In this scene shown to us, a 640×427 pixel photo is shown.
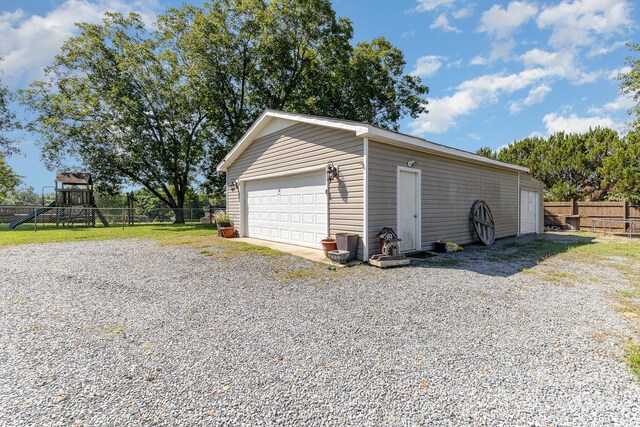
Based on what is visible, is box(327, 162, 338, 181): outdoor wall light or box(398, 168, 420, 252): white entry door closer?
box(327, 162, 338, 181): outdoor wall light

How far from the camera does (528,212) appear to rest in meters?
12.5

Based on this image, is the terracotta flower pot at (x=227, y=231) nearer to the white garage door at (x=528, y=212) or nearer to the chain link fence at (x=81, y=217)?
the chain link fence at (x=81, y=217)

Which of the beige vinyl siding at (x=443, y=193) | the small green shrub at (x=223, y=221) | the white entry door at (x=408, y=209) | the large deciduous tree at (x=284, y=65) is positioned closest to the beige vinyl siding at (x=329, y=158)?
the beige vinyl siding at (x=443, y=193)

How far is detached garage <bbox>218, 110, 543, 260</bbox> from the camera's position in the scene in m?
6.61

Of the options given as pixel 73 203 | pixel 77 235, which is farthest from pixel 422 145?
pixel 73 203

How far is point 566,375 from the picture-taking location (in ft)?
7.47

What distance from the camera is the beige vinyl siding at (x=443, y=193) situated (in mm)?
6613

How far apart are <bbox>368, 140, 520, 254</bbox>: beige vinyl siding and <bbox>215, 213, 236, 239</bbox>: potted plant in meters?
6.16

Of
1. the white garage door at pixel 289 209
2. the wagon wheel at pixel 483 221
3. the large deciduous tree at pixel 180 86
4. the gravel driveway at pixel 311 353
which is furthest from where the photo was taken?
the large deciduous tree at pixel 180 86

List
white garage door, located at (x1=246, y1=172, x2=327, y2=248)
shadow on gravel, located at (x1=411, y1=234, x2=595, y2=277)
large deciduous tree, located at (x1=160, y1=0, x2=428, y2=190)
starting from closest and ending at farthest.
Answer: shadow on gravel, located at (x1=411, y1=234, x2=595, y2=277), white garage door, located at (x1=246, y1=172, x2=327, y2=248), large deciduous tree, located at (x1=160, y1=0, x2=428, y2=190)

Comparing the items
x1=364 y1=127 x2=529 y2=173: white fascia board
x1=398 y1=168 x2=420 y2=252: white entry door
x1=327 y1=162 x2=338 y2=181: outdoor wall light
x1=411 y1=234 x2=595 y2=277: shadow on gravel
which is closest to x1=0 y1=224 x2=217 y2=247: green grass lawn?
x1=327 y1=162 x2=338 y2=181: outdoor wall light

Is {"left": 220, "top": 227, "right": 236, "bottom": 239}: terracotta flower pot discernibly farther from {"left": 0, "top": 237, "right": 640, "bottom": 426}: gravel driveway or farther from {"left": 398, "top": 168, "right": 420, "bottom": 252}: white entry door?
{"left": 398, "top": 168, "right": 420, "bottom": 252}: white entry door

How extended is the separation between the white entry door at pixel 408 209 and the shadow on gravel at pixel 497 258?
0.71m

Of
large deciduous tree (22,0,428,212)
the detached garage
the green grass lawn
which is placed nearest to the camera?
the detached garage
